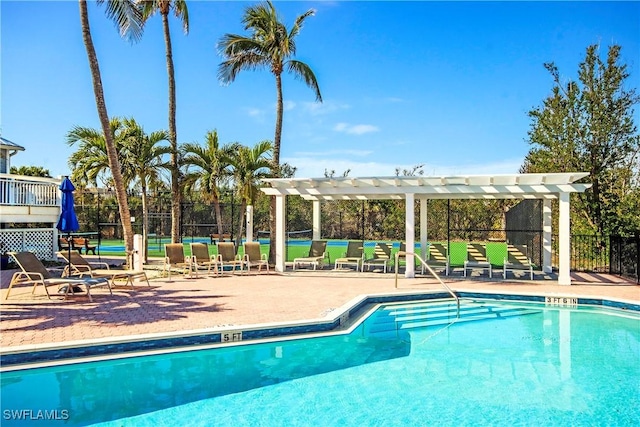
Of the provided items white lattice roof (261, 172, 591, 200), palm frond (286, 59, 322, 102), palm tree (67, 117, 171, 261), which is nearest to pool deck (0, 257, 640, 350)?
white lattice roof (261, 172, 591, 200)

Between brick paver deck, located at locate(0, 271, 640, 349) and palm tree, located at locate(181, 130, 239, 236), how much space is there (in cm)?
521

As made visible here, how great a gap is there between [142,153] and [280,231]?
534 centimetres

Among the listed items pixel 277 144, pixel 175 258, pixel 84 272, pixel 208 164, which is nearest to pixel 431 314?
pixel 175 258

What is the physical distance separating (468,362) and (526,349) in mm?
1238

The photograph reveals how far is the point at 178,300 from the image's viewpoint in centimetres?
983

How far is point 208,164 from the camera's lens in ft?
59.5

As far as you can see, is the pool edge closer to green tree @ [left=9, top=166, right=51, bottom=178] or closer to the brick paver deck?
the brick paver deck

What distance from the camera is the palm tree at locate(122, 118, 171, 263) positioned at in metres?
15.9

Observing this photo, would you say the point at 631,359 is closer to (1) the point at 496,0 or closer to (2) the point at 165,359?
(2) the point at 165,359

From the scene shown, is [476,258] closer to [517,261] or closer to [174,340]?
[517,261]

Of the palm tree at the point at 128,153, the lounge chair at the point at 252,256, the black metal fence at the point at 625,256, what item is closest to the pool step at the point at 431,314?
the black metal fence at the point at 625,256

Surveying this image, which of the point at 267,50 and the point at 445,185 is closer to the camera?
the point at 445,185

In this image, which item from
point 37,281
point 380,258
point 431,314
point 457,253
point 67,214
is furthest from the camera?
point 457,253

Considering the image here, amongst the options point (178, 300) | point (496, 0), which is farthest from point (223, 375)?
point (496, 0)
